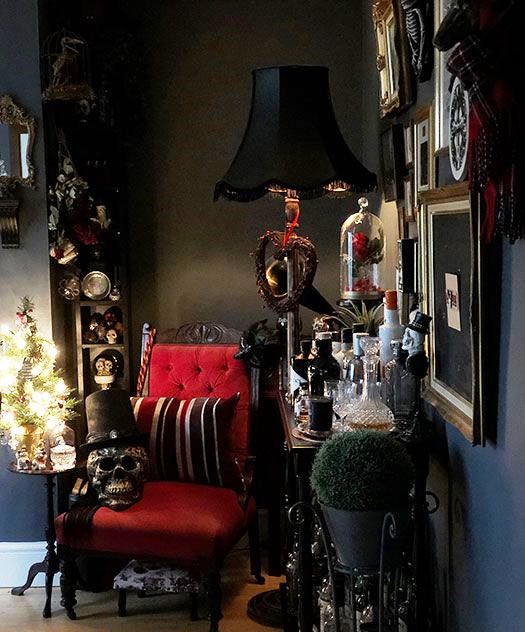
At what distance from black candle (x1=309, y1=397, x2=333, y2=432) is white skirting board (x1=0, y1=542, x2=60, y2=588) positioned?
1904 mm

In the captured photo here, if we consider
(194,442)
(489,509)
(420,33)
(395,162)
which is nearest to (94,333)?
(194,442)

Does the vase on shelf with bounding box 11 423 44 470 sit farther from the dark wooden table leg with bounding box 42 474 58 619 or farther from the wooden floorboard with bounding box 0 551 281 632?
the wooden floorboard with bounding box 0 551 281 632

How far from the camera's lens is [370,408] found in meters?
2.29

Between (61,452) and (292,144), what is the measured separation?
62.4 inches

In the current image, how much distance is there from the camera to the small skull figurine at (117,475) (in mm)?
3180

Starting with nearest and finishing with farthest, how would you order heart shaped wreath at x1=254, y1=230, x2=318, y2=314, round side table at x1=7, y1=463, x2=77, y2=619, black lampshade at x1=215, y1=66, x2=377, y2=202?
black lampshade at x1=215, y1=66, x2=377, y2=202
heart shaped wreath at x1=254, y1=230, x2=318, y2=314
round side table at x1=7, y1=463, x2=77, y2=619

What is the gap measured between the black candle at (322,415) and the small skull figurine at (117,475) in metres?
1.14

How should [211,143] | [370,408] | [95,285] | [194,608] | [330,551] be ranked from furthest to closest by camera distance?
[211,143] < [95,285] < [194,608] < [370,408] < [330,551]

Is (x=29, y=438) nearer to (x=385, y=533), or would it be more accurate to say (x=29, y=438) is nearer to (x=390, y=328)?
(x=390, y=328)

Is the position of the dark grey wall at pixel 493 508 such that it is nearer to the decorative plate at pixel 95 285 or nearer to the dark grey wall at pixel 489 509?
the dark grey wall at pixel 489 509

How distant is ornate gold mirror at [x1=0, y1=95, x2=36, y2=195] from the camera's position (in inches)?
139

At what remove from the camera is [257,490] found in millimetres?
3973

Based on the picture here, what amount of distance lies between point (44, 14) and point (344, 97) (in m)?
1.40

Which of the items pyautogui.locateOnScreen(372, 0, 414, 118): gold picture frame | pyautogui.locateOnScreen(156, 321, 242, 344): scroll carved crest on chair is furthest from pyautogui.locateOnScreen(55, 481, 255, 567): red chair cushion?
pyautogui.locateOnScreen(372, 0, 414, 118): gold picture frame
